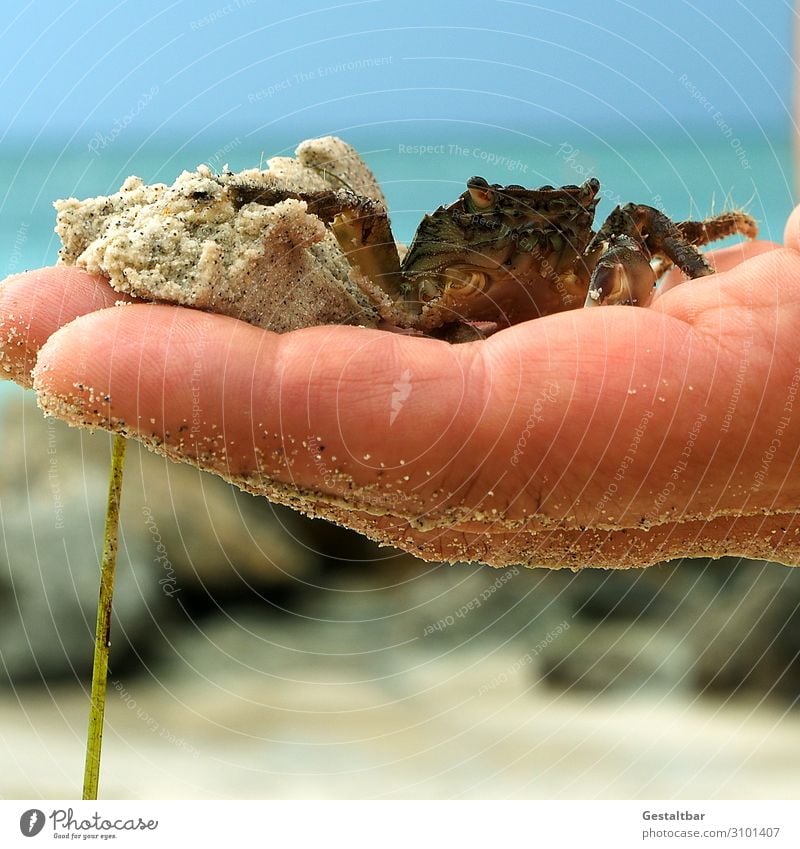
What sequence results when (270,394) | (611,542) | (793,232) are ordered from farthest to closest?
(611,542)
(793,232)
(270,394)

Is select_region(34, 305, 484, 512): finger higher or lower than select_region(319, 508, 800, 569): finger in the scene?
higher

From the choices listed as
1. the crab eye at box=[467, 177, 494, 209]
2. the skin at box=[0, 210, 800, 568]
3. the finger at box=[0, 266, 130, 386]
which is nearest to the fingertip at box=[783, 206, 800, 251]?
the skin at box=[0, 210, 800, 568]

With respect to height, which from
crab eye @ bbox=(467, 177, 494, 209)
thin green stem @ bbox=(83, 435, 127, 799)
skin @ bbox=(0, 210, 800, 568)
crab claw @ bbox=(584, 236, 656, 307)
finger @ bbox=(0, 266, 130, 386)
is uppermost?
crab eye @ bbox=(467, 177, 494, 209)

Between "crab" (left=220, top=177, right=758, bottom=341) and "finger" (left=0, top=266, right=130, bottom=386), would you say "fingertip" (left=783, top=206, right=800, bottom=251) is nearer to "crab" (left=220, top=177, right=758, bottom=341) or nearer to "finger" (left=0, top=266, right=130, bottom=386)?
"crab" (left=220, top=177, right=758, bottom=341)

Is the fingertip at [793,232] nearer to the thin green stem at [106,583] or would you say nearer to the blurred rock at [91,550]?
the thin green stem at [106,583]

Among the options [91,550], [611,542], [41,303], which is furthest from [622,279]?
[91,550]

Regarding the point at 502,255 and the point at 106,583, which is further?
the point at 502,255

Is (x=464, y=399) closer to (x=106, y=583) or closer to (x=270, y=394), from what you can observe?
(x=270, y=394)
